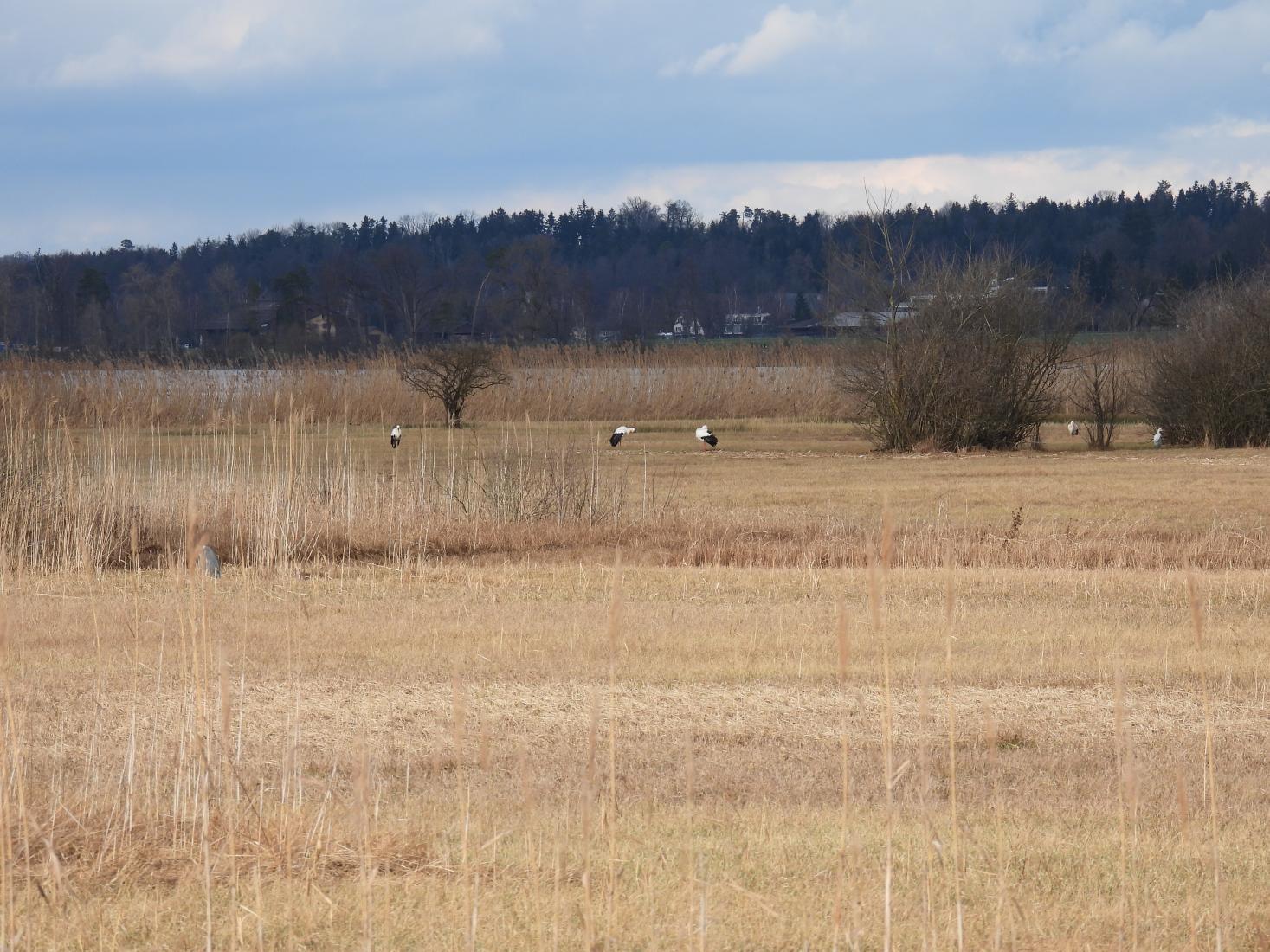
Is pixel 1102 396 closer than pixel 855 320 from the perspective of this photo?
No

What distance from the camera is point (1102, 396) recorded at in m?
34.0

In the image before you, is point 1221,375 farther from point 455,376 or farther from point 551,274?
point 551,274

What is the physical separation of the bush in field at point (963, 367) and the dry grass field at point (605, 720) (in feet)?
33.8

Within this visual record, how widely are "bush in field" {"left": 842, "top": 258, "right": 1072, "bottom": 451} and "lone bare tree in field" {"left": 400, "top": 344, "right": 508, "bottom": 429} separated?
819cm

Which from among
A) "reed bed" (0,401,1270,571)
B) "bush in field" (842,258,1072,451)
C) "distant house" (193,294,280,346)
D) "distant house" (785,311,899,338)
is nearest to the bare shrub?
"bush in field" (842,258,1072,451)

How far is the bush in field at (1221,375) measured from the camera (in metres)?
27.6

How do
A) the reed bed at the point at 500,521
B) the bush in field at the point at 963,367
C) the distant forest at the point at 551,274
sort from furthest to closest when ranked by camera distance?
the distant forest at the point at 551,274
the bush in field at the point at 963,367
the reed bed at the point at 500,521

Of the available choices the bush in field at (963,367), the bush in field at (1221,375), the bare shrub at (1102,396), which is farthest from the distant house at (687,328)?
the bush in field at (1221,375)

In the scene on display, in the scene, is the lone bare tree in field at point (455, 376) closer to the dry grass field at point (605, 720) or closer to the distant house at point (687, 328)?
the dry grass field at point (605, 720)

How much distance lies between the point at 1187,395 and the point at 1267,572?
58.0 ft

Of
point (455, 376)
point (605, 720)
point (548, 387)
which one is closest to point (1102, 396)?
point (548, 387)

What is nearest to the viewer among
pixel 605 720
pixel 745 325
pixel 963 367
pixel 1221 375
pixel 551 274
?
pixel 605 720

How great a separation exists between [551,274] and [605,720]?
75.1 meters

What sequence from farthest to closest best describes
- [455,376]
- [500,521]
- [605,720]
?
1. [455,376]
2. [500,521]
3. [605,720]
